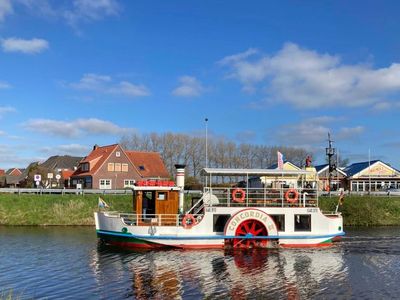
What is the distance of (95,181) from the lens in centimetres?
6750

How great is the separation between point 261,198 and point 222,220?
108 inches

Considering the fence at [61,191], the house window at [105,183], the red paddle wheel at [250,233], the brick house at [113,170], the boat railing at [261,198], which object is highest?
the brick house at [113,170]

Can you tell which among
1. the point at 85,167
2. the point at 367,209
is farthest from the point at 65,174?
the point at 367,209

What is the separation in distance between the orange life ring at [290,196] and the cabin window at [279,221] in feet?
3.61

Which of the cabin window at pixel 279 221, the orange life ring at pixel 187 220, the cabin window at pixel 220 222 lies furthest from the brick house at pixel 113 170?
the cabin window at pixel 279 221

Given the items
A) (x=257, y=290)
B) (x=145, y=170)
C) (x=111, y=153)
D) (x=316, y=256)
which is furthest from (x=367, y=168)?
(x=257, y=290)

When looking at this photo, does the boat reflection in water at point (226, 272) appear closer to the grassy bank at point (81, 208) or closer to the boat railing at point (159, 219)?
the boat railing at point (159, 219)

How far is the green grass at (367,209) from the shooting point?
46.0m

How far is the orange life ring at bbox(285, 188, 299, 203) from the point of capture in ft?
93.2

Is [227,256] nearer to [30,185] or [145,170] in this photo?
[145,170]

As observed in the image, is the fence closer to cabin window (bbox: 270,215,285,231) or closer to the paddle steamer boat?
the paddle steamer boat

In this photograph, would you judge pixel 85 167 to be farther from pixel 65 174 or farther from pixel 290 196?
pixel 290 196

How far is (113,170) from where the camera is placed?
225ft

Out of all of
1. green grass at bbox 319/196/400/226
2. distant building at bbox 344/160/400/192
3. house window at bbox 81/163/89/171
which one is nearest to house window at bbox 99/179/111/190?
house window at bbox 81/163/89/171
